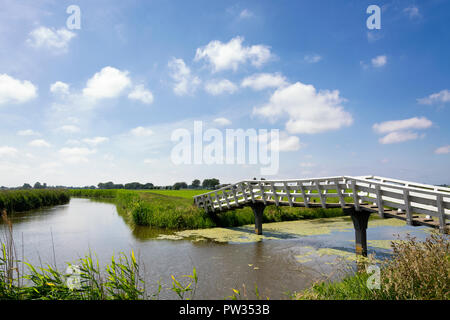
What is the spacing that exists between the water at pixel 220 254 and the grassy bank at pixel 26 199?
580 inches

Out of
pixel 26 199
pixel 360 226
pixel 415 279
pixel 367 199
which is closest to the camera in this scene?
pixel 415 279

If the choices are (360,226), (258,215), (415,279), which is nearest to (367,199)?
(360,226)

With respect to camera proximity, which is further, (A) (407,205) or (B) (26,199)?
(B) (26,199)

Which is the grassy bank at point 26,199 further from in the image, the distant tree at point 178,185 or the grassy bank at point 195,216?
the distant tree at point 178,185

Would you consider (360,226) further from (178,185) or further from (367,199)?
(178,185)

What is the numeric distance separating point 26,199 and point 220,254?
30.1 m

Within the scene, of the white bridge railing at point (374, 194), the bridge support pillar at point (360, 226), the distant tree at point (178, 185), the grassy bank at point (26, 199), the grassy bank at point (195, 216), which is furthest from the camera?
the distant tree at point (178, 185)

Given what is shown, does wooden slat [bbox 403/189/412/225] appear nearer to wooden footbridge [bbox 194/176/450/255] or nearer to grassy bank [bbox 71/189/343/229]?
wooden footbridge [bbox 194/176/450/255]

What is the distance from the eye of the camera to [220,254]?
1130cm

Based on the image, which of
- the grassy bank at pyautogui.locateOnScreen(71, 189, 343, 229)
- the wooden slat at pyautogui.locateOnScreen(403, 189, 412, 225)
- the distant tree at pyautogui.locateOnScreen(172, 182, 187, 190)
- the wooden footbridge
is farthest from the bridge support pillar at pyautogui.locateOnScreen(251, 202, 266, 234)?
the distant tree at pyautogui.locateOnScreen(172, 182, 187, 190)

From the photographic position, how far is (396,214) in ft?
29.1

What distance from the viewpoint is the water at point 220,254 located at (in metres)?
7.98

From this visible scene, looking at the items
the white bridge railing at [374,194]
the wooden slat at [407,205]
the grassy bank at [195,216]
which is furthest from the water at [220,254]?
the wooden slat at [407,205]
